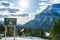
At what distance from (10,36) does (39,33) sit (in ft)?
3.26

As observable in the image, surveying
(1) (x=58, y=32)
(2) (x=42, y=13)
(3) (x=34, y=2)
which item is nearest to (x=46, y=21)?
(2) (x=42, y=13)

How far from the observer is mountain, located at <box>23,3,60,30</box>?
7156 mm

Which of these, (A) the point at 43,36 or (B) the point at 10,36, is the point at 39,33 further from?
(B) the point at 10,36

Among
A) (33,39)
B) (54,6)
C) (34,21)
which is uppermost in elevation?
(54,6)

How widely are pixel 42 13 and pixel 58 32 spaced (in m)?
1.41

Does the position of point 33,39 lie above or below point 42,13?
below

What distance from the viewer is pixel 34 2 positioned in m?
7.21

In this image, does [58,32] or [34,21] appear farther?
[34,21]

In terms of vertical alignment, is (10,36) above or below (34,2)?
below

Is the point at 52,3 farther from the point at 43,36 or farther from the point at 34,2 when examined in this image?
the point at 43,36

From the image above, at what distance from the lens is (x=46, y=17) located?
285 inches

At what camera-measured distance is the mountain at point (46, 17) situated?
716cm

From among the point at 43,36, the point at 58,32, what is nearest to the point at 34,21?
the point at 43,36

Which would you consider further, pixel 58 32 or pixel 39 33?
pixel 39 33
